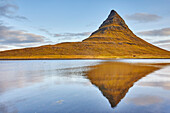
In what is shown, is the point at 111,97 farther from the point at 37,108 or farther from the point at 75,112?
the point at 37,108

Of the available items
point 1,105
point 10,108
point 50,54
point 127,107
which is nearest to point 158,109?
point 127,107

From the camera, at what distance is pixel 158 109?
7.31 m

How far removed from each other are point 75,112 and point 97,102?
203cm

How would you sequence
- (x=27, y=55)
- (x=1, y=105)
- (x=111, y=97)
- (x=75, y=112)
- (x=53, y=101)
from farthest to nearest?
(x=27, y=55) → (x=111, y=97) → (x=53, y=101) → (x=1, y=105) → (x=75, y=112)

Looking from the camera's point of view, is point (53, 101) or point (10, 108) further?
point (53, 101)

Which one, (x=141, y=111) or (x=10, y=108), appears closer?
(x=141, y=111)

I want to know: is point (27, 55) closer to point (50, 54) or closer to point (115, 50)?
point (50, 54)

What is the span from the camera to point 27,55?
131250mm

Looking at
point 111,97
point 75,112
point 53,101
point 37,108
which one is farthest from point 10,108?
point 111,97

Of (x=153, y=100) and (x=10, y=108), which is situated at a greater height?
(x=10, y=108)

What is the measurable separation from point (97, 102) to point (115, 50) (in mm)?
162436

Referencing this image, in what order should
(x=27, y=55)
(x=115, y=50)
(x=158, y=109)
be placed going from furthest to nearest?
(x=115, y=50) → (x=27, y=55) → (x=158, y=109)

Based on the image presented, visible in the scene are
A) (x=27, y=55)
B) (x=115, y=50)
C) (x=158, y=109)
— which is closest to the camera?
(x=158, y=109)

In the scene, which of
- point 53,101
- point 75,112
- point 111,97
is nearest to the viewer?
point 75,112
